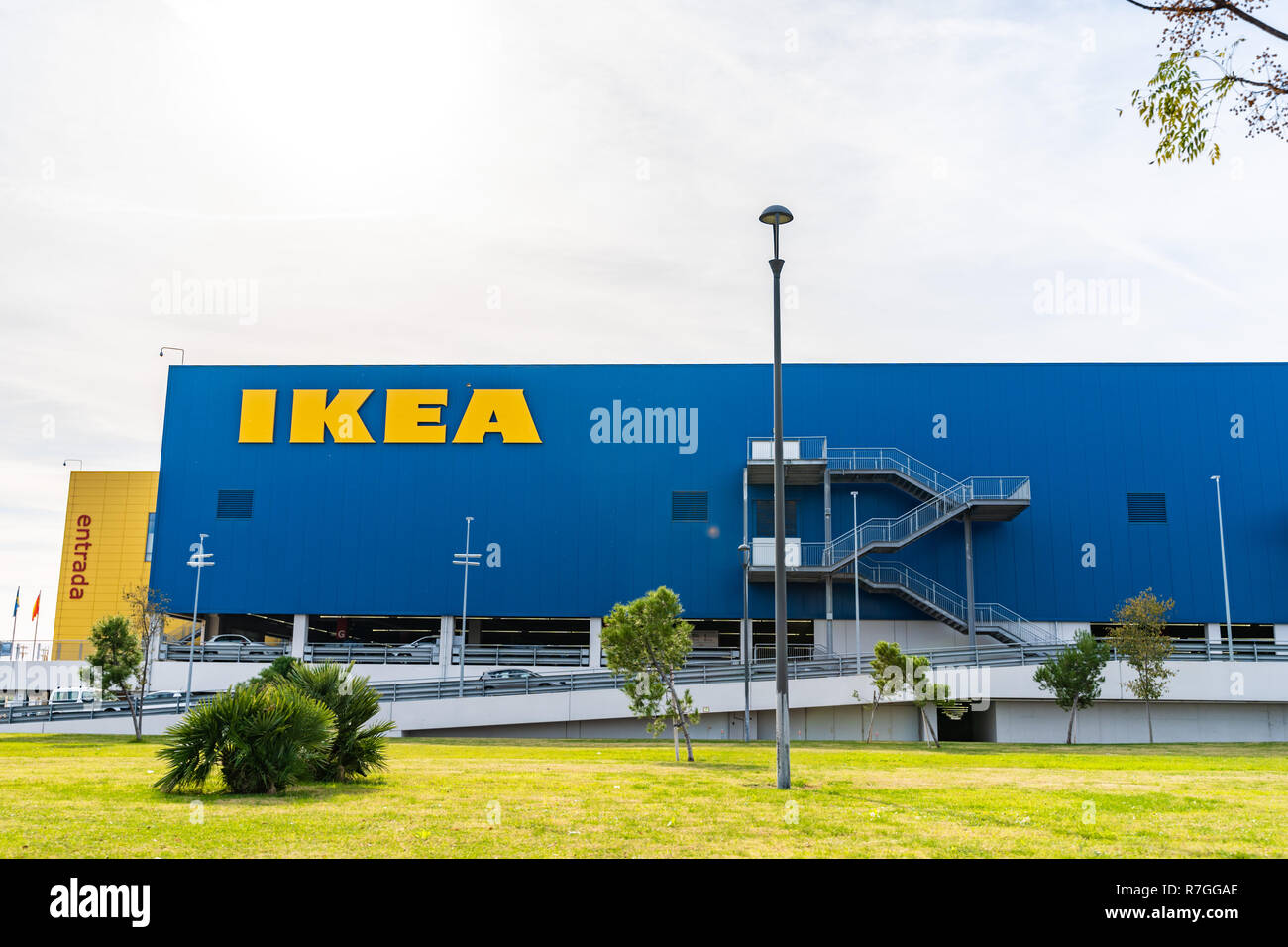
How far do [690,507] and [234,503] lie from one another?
78.5 feet

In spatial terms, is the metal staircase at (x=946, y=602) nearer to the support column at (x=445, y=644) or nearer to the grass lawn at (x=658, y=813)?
the support column at (x=445, y=644)

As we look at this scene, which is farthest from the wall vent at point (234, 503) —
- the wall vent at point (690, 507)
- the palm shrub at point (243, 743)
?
the palm shrub at point (243, 743)

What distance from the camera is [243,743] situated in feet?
44.0

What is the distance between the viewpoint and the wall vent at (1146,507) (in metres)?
49.2

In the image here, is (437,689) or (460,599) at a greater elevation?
(460,599)

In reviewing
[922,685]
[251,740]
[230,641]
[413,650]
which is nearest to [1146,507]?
[922,685]

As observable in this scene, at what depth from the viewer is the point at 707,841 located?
1013 cm

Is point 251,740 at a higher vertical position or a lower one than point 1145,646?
lower

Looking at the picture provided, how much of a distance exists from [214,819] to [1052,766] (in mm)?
19025

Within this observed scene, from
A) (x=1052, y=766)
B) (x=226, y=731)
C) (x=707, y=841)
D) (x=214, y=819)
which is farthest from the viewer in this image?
(x=1052, y=766)

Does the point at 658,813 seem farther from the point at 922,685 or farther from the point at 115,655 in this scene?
the point at 115,655

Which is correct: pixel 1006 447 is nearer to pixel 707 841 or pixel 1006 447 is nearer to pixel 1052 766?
pixel 1052 766

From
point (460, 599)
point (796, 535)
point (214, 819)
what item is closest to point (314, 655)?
point (460, 599)

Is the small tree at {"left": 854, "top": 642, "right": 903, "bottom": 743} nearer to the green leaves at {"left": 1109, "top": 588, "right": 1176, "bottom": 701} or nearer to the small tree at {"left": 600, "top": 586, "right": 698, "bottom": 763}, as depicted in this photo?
the green leaves at {"left": 1109, "top": 588, "right": 1176, "bottom": 701}
